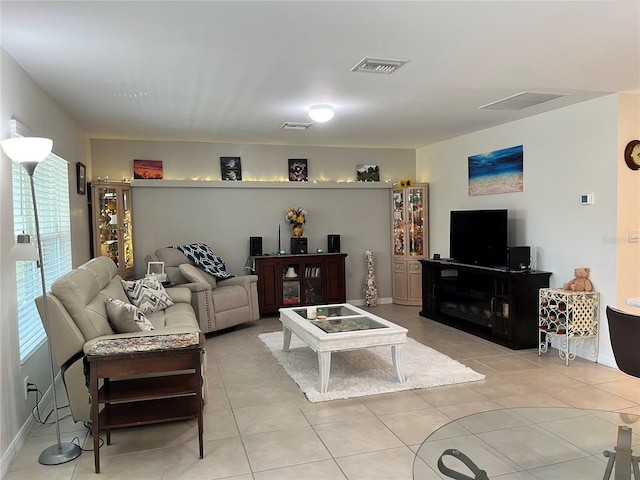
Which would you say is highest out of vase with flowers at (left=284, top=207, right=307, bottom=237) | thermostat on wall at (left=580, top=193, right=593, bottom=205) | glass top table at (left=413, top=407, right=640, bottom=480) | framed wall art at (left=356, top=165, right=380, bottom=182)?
framed wall art at (left=356, top=165, right=380, bottom=182)

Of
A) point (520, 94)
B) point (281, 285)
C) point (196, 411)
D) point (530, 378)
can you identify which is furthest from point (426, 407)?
point (281, 285)

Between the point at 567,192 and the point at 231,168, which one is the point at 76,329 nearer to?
the point at 231,168

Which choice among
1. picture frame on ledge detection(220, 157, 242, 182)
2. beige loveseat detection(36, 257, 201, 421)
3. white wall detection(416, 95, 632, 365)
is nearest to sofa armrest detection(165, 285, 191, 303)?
beige loveseat detection(36, 257, 201, 421)

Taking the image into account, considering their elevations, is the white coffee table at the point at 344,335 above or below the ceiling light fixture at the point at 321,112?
below

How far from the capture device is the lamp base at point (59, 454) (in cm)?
280

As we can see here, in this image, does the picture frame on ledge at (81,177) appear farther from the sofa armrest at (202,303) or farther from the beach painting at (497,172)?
the beach painting at (497,172)

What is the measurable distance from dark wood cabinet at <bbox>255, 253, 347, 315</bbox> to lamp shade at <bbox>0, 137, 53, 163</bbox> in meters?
4.06

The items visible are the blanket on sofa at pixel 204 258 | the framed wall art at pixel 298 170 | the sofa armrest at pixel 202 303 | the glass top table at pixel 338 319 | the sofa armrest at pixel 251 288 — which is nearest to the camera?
the glass top table at pixel 338 319

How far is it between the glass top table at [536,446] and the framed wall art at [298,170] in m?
5.20

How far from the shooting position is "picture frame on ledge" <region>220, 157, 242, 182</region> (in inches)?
273

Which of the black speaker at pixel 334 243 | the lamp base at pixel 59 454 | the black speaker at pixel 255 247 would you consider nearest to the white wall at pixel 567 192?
the black speaker at pixel 334 243

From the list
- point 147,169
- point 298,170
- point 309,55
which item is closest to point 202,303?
point 147,169

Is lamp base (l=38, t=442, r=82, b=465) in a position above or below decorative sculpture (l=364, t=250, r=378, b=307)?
below

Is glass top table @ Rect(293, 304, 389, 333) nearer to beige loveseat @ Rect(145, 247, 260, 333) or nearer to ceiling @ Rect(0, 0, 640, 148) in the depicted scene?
beige loveseat @ Rect(145, 247, 260, 333)
